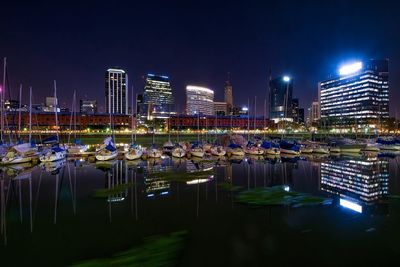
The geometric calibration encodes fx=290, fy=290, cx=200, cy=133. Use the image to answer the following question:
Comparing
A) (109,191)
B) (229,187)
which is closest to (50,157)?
(109,191)

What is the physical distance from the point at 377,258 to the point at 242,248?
5.80m

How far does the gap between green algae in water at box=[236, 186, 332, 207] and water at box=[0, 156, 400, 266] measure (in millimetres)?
963

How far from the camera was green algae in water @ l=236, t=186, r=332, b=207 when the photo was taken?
21.4 meters

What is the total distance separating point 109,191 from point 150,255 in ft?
46.6

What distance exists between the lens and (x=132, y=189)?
2645cm

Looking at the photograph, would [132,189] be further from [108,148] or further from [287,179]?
[108,148]

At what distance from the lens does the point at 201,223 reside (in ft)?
55.9

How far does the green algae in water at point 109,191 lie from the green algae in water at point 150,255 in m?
11.1

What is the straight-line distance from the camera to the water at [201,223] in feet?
42.3

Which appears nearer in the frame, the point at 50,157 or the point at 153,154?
the point at 50,157

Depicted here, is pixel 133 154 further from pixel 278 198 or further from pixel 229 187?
pixel 278 198

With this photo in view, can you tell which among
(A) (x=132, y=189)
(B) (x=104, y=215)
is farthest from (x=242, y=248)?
(A) (x=132, y=189)

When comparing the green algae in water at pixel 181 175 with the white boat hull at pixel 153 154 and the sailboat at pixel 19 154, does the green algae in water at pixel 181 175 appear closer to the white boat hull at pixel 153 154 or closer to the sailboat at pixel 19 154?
the white boat hull at pixel 153 154

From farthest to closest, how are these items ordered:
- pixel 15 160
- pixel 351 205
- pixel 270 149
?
pixel 270 149, pixel 15 160, pixel 351 205
